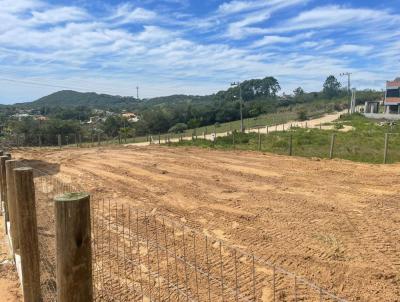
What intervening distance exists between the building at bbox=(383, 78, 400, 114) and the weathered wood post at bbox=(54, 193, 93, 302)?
2901 inches

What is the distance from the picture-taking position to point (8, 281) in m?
5.77

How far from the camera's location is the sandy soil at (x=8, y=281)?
5.33m

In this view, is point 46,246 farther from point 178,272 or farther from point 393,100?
point 393,100

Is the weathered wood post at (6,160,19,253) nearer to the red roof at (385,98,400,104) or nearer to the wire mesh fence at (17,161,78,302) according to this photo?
the wire mesh fence at (17,161,78,302)

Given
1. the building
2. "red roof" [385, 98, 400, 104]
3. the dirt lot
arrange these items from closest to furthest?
the dirt lot, "red roof" [385, 98, 400, 104], the building


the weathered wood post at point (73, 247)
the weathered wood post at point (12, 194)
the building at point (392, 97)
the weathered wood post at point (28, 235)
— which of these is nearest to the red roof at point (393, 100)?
the building at point (392, 97)

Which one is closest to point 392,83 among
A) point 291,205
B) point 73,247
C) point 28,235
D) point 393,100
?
point 393,100

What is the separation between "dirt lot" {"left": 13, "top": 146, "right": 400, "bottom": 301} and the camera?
20.5ft

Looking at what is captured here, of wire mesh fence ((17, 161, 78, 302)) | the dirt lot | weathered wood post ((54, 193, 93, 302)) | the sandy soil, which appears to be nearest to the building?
the dirt lot

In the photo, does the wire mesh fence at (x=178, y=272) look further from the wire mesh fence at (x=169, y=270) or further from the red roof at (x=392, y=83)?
the red roof at (x=392, y=83)

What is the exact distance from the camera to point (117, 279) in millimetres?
5758

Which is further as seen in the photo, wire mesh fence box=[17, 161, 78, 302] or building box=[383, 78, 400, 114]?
building box=[383, 78, 400, 114]

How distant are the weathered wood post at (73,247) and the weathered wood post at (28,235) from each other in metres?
2.13

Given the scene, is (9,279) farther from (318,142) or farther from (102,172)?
(318,142)
